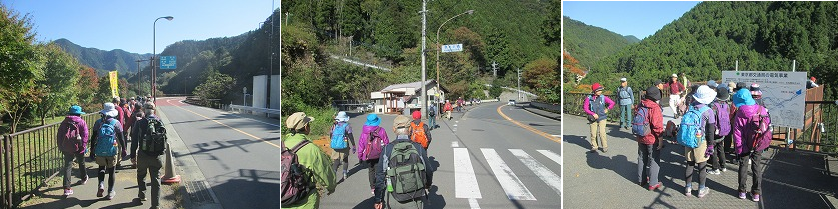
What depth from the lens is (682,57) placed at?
4.00 metres

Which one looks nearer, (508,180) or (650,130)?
(508,180)

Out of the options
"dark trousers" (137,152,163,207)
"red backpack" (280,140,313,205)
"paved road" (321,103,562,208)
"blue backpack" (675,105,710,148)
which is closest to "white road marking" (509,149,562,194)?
"paved road" (321,103,562,208)

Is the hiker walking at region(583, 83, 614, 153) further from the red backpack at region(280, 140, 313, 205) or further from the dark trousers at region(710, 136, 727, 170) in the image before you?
the red backpack at region(280, 140, 313, 205)

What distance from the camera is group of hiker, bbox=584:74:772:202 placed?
3.40m

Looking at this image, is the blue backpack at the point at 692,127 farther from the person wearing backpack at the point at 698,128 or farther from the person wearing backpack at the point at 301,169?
the person wearing backpack at the point at 301,169

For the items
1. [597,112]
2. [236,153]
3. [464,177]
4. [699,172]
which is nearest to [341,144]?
[236,153]

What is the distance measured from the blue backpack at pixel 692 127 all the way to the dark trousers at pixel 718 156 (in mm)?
853

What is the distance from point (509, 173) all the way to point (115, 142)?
294 cm

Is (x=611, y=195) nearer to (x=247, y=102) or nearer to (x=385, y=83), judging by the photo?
(x=385, y=83)

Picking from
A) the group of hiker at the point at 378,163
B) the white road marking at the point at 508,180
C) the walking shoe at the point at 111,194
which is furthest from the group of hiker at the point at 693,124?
the walking shoe at the point at 111,194

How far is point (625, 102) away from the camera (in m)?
3.80

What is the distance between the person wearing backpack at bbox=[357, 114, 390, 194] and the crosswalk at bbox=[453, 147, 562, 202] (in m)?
0.75

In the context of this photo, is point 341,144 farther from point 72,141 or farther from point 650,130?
point 650,130

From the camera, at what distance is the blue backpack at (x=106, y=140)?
321cm
